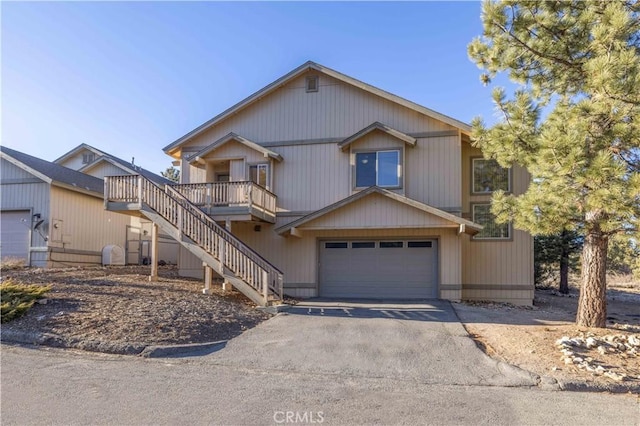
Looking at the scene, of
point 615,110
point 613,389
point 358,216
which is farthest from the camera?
point 358,216

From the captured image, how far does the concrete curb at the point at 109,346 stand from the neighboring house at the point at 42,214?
972 centimetres

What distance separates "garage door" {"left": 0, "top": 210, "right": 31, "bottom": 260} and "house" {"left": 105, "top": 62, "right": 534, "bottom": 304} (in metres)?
6.07

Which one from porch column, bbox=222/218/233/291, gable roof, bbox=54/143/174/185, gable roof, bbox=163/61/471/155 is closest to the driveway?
porch column, bbox=222/218/233/291

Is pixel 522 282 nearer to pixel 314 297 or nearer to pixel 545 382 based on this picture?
pixel 314 297

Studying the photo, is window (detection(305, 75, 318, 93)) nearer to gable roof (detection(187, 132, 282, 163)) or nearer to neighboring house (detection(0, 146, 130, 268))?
gable roof (detection(187, 132, 282, 163))

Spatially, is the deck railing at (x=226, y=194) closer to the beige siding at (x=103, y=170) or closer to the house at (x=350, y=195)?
the house at (x=350, y=195)

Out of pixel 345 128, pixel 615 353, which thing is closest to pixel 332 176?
pixel 345 128

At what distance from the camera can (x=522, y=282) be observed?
1363 centimetres

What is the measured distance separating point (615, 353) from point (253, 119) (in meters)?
12.8

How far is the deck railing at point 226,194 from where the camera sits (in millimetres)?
12984

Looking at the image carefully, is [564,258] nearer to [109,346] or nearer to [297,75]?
[297,75]

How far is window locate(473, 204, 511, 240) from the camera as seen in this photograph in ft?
45.5

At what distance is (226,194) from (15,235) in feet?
31.3

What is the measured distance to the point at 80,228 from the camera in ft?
57.4
